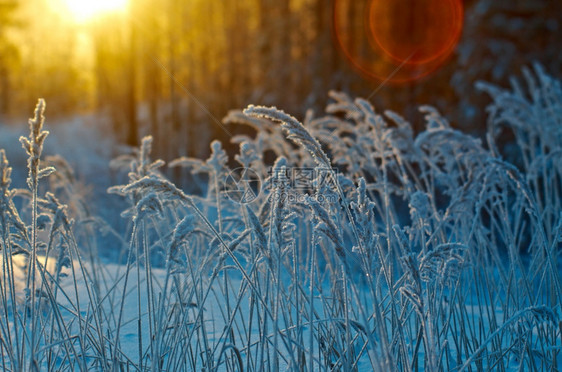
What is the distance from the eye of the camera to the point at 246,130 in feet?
40.2

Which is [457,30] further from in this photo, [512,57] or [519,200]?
[519,200]

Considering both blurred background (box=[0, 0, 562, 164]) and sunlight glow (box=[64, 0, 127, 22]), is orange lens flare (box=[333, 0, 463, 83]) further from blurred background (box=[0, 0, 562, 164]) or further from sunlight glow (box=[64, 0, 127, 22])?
sunlight glow (box=[64, 0, 127, 22])

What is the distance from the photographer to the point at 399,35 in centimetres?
866

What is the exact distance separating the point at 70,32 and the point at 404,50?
25212mm

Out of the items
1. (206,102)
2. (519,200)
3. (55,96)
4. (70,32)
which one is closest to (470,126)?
→ (519,200)

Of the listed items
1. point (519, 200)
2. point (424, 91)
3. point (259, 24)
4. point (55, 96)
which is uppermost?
point (55, 96)

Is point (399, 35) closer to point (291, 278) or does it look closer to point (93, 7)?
point (291, 278)

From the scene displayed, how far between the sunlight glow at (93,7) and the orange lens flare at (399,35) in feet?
20.0

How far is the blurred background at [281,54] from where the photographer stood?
22.1ft

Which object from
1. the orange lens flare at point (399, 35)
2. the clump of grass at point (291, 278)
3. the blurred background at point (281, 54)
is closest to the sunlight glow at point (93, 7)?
the blurred background at point (281, 54)

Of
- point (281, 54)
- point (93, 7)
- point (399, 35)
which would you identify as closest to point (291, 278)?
point (399, 35)

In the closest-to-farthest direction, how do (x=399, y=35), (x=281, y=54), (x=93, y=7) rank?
(x=399, y=35) → (x=281, y=54) → (x=93, y=7)

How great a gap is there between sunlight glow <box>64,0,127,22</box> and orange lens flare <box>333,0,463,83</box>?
6.10 m

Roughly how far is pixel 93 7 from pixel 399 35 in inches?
488
